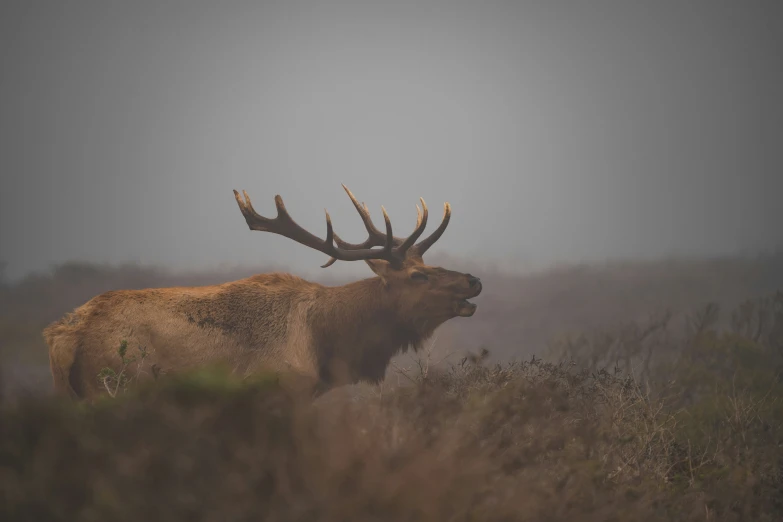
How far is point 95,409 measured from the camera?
270 centimetres

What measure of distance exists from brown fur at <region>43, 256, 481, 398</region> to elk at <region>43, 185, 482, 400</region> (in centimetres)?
1

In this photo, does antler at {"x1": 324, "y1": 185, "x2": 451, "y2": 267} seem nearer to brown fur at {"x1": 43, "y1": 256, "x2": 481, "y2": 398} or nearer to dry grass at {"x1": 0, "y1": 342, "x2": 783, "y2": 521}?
brown fur at {"x1": 43, "y1": 256, "x2": 481, "y2": 398}

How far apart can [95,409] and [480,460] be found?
1.50 meters

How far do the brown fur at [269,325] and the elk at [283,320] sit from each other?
0.4 inches

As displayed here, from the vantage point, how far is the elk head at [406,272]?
302 inches

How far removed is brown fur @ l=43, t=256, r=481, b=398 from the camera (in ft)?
19.3

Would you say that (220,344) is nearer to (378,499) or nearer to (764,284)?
(378,499)

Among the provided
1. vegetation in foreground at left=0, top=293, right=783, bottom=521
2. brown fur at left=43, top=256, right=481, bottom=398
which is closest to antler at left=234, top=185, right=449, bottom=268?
brown fur at left=43, top=256, right=481, bottom=398

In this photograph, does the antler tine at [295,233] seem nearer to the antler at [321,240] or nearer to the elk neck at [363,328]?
the antler at [321,240]

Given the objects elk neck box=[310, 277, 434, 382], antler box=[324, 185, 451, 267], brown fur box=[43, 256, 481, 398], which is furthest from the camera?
antler box=[324, 185, 451, 267]

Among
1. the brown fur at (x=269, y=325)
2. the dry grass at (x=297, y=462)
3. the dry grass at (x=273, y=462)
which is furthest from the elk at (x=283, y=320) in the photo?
the dry grass at (x=273, y=462)

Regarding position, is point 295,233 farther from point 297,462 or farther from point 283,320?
point 297,462

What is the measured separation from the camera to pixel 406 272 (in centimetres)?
783

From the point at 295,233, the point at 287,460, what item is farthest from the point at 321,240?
the point at 287,460
